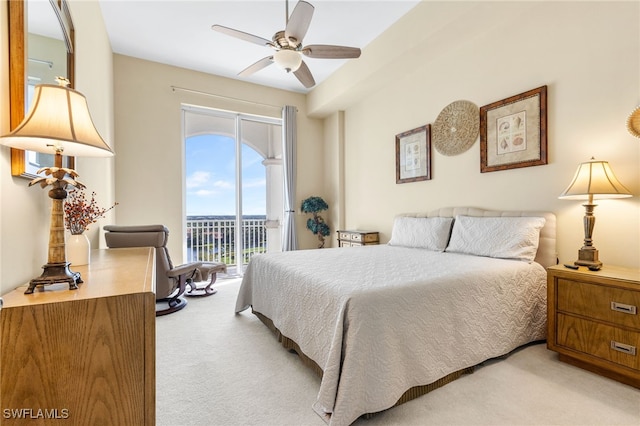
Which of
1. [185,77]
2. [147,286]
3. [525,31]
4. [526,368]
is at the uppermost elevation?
[185,77]

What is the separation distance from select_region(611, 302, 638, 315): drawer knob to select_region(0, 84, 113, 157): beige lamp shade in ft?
9.32

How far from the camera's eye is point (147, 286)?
3.18 feet

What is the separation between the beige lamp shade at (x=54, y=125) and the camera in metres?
0.92

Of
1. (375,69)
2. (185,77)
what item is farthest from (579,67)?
(185,77)

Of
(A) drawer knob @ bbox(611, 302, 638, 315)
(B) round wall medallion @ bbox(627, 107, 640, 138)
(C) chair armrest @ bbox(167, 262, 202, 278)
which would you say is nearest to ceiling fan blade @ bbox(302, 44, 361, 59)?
(B) round wall medallion @ bbox(627, 107, 640, 138)

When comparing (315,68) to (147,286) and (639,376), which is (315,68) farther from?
(639,376)

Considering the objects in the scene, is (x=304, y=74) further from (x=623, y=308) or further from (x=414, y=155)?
(x=623, y=308)

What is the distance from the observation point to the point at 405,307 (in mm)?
1587

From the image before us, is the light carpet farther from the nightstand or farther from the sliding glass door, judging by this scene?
the sliding glass door

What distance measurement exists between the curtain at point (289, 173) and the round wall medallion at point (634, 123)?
4126 millimetres

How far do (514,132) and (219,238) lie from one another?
4486 mm

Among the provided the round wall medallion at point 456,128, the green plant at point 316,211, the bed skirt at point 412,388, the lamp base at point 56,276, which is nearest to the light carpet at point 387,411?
the bed skirt at point 412,388

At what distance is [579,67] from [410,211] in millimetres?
2095

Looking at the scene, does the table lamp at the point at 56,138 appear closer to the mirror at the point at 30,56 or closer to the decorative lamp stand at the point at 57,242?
the decorative lamp stand at the point at 57,242
